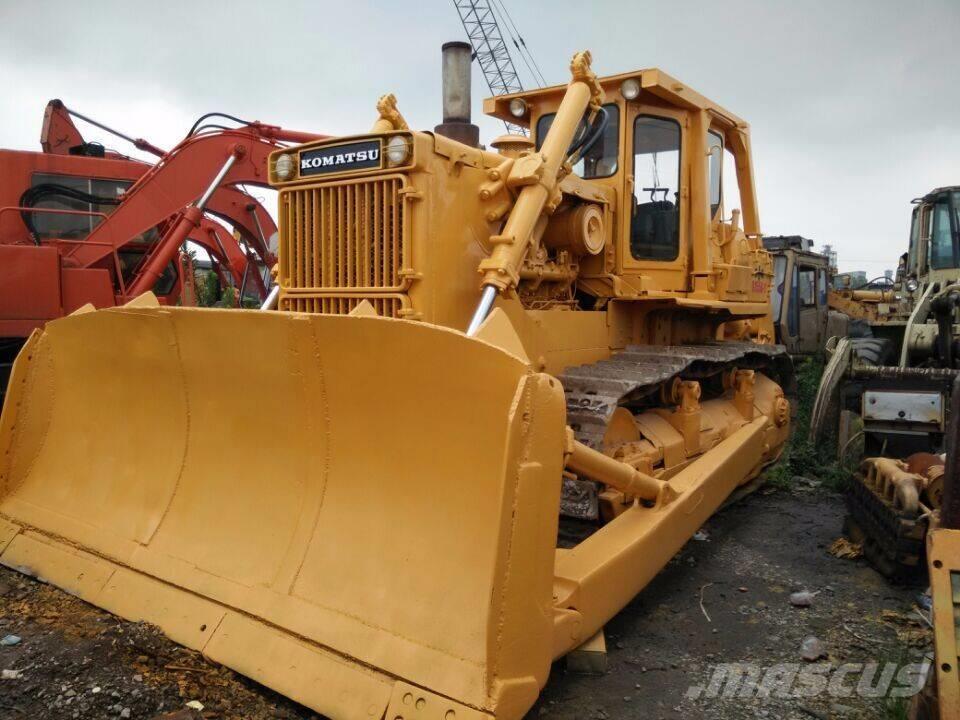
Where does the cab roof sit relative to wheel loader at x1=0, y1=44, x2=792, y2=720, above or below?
above

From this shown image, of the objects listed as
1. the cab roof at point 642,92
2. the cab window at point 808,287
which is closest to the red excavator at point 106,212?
the cab roof at point 642,92

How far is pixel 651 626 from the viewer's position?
12.6 feet

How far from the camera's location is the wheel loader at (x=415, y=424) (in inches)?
105

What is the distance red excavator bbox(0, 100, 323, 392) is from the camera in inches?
309

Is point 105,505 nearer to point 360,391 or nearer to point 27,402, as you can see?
point 27,402

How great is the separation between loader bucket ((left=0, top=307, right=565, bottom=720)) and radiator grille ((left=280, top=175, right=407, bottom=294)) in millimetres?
944

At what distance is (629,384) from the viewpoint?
4.32 m

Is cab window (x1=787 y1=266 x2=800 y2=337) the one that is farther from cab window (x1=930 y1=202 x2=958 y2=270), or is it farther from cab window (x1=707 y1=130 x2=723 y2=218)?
cab window (x1=707 y1=130 x2=723 y2=218)

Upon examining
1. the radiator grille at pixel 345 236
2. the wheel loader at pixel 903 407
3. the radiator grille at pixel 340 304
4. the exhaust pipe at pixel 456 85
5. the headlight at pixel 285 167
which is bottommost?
the wheel loader at pixel 903 407

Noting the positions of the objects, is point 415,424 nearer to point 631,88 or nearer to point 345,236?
point 345,236

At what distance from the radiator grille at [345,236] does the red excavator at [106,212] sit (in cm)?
400

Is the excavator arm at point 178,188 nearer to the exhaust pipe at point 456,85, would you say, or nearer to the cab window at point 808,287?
the exhaust pipe at point 456,85

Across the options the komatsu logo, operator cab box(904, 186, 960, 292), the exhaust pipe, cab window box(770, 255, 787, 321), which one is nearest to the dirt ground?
the komatsu logo

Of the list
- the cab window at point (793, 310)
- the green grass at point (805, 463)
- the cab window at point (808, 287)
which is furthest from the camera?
the cab window at point (808, 287)
